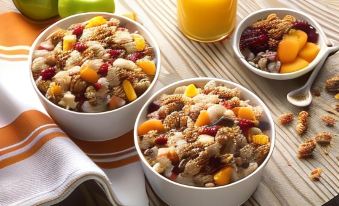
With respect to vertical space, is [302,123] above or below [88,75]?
below

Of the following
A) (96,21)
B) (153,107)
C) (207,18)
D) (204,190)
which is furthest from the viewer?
(207,18)

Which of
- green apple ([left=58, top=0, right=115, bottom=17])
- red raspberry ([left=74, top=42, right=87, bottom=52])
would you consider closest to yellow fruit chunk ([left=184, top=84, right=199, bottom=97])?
red raspberry ([left=74, top=42, right=87, bottom=52])

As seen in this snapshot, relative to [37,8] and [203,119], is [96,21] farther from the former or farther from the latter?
[203,119]

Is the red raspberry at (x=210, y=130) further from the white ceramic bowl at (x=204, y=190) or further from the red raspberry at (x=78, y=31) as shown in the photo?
the red raspberry at (x=78, y=31)

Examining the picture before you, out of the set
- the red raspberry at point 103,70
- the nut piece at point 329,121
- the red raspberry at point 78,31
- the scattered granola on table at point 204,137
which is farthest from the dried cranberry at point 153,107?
the nut piece at point 329,121

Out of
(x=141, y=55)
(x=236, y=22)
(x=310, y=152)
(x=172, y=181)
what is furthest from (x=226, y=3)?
(x=172, y=181)

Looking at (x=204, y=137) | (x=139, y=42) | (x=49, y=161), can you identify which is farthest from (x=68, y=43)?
(x=204, y=137)
